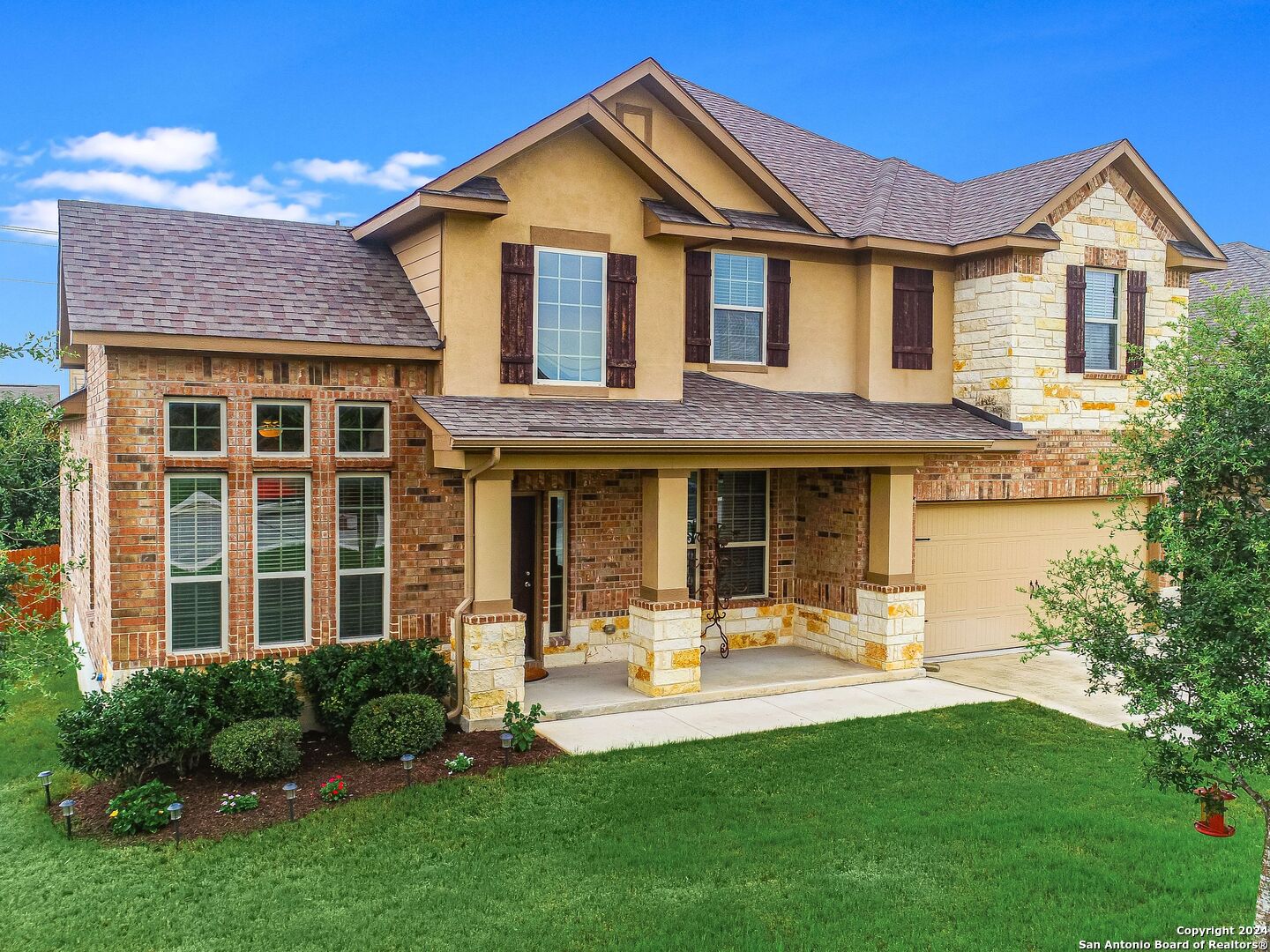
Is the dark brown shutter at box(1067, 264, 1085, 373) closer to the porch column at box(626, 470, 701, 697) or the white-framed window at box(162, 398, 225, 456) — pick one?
the porch column at box(626, 470, 701, 697)

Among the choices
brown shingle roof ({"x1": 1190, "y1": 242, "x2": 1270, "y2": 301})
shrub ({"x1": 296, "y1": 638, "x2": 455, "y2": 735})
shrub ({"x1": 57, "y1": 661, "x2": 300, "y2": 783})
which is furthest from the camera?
brown shingle roof ({"x1": 1190, "y1": 242, "x2": 1270, "y2": 301})

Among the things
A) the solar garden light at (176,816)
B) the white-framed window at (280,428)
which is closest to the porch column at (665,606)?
the white-framed window at (280,428)

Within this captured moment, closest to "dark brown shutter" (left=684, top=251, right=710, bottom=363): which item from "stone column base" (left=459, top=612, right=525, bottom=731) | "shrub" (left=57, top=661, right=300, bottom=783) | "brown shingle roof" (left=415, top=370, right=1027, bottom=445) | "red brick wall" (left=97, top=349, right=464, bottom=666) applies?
"brown shingle roof" (left=415, top=370, right=1027, bottom=445)

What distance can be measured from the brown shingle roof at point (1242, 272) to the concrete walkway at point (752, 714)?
29.4 ft

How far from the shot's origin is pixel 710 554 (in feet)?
45.9

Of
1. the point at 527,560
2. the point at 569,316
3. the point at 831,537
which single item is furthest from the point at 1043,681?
the point at 569,316

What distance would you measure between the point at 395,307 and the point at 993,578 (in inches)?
359

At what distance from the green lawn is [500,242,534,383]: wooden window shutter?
436 centimetres

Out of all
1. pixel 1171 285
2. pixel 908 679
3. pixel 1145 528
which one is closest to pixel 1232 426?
pixel 1145 528

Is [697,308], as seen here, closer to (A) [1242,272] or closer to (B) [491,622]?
(B) [491,622]

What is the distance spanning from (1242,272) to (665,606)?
15.2 m

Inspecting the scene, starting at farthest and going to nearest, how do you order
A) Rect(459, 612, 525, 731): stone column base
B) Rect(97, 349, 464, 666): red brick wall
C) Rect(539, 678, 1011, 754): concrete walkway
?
Rect(459, 612, 525, 731): stone column base
Rect(539, 678, 1011, 754): concrete walkway
Rect(97, 349, 464, 666): red brick wall

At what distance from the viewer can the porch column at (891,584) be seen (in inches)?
517

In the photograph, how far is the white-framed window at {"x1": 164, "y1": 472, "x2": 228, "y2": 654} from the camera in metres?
10.2
